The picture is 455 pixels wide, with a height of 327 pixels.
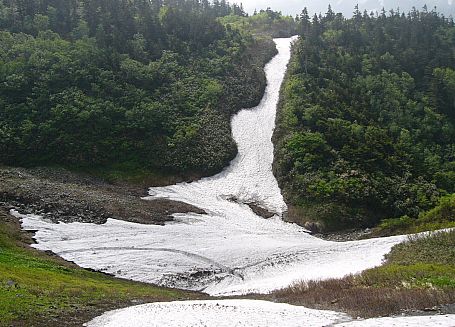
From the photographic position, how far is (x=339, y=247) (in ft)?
127

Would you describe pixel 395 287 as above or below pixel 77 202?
above

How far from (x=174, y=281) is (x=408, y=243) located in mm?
19091

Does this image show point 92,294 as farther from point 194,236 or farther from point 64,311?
point 194,236

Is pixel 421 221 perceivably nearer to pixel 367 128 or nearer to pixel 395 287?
pixel 367 128

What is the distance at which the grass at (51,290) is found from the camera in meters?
18.4

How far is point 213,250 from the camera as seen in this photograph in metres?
37.8

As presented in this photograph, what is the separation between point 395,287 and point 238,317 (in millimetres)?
8215

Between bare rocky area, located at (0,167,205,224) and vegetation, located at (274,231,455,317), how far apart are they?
21514 mm

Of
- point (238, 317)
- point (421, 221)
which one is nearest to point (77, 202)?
point (238, 317)

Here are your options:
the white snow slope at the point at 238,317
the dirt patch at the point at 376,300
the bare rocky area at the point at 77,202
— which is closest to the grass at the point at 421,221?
the bare rocky area at the point at 77,202

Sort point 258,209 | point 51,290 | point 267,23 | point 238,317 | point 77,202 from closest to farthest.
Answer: point 238,317
point 51,290
point 77,202
point 258,209
point 267,23

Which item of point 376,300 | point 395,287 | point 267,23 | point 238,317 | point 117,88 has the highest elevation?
point 267,23

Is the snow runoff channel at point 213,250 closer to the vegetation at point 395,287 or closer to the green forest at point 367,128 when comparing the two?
the vegetation at point 395,287

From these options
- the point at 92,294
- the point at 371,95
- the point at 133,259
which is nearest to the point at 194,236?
the point at 133,259
